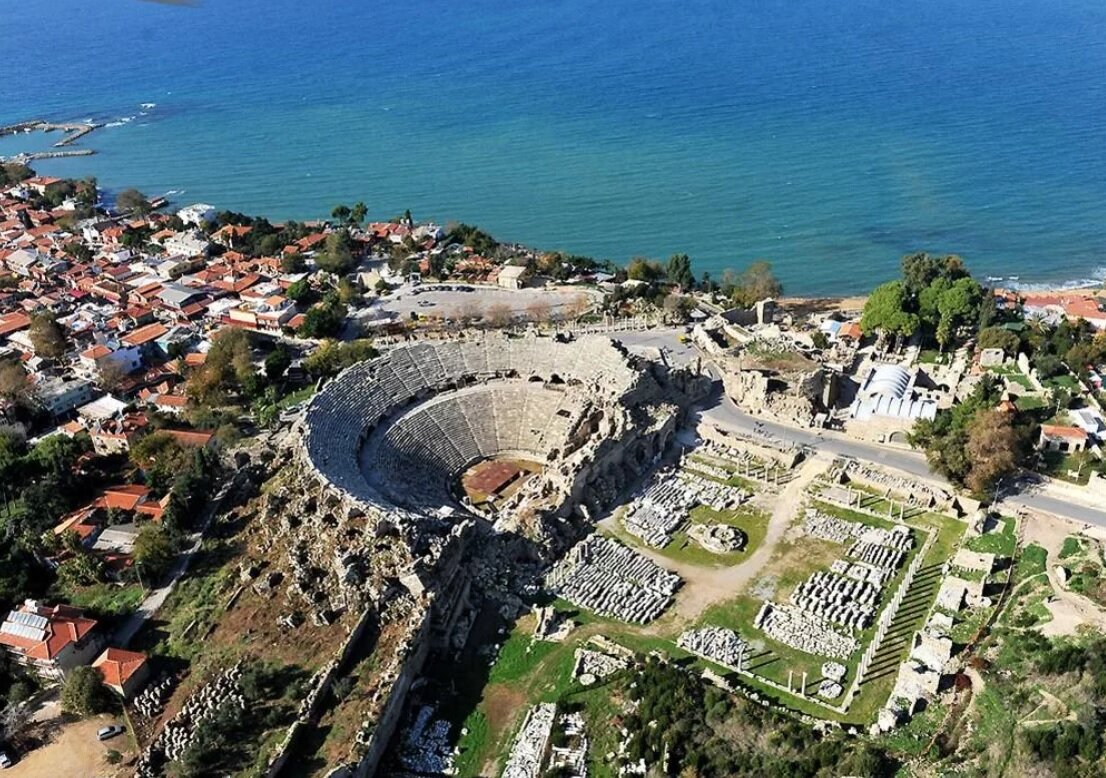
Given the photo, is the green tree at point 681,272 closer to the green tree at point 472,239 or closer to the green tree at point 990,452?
the green tree at point 472,239

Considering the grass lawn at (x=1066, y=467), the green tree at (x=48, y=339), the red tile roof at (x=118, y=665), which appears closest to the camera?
the red tile roof at (x=118, y=665)

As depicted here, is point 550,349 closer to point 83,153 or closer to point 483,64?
point 83,153

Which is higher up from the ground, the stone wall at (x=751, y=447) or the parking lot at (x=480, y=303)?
the stone wall at (x=751, y=447)

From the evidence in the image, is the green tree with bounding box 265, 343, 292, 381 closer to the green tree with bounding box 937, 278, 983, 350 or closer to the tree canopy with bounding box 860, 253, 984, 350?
the tree canopy with bounding box 860, 253, 984, 350

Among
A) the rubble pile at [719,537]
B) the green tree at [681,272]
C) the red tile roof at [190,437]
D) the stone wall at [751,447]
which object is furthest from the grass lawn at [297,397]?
the green tree at [681,272]

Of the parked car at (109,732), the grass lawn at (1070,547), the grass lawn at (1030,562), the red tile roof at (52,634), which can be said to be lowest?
the grass lawn at (1030,562)

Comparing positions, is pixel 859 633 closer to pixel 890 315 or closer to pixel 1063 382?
pixel 1063 382
